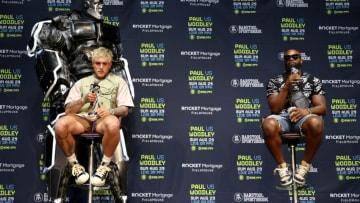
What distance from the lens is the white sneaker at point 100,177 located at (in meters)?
3.73

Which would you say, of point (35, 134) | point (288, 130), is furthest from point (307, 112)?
point (35, 134)

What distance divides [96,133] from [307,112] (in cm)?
165

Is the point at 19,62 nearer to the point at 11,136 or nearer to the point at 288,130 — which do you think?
the point at 11,136

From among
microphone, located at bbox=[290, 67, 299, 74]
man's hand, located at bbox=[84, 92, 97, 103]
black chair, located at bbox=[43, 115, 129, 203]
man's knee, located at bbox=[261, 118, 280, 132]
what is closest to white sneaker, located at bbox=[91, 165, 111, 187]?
black chair, located at bbox=[43, 115, 129, 203]

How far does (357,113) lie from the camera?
5664 mm

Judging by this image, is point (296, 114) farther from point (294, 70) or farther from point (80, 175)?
point (80, 175)

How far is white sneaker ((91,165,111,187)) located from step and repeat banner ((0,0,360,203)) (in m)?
1.51

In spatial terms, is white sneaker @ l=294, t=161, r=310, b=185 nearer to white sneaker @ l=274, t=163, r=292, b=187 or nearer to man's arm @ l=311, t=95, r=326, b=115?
white sneaker @ l=274, t=163, r=292, b=187

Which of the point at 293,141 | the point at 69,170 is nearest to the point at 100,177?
the point at 69,170

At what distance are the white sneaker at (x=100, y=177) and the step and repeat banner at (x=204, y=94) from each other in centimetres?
151

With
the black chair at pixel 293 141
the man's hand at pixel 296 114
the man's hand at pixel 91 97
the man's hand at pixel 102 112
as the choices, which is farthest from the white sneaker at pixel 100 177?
the man's hand at pixel 296 114

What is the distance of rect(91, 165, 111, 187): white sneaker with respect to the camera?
3.73 m

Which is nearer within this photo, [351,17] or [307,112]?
[307,112]

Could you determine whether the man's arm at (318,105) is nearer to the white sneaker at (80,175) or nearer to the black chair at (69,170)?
the black chair at (69,170)
